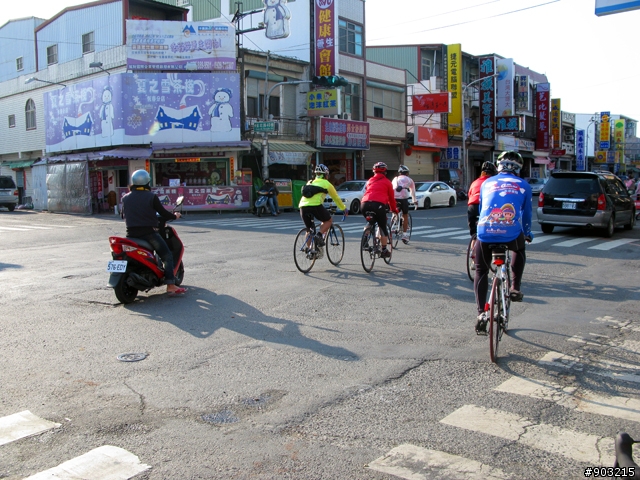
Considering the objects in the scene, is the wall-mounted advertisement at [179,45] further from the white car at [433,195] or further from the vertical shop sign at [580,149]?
the vertical shop sign at [580,149]

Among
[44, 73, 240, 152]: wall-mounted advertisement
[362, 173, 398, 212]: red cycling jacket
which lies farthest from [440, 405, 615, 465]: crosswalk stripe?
[44, 73, 240, 152]: wall-mounted advertisement

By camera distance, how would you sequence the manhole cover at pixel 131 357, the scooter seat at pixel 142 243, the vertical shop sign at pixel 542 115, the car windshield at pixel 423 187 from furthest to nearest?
1. the vertical shop sign at pixel 542 115
2. the car windshield at pixel 423 187
3. the scooter seat at pixel 142 243
4. the manhole cover at pixel 131 357

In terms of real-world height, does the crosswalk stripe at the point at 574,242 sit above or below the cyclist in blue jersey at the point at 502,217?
below

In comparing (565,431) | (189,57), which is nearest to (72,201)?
(189,57)

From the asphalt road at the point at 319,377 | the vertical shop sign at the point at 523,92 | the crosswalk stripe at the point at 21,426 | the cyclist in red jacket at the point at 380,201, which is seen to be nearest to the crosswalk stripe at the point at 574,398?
the asphalt road at the point at 319,377

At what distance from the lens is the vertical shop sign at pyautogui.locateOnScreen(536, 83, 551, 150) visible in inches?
2319

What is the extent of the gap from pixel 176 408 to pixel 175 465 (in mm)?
921

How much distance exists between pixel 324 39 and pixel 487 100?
73.4 feet

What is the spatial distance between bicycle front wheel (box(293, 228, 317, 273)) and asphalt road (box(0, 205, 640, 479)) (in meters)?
0.32

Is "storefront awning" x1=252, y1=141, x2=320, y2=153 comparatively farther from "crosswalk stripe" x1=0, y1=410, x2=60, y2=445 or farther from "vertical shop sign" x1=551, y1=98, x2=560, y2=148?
"vertical shop sign" x1=551, y1=98, x2=560, y2=148

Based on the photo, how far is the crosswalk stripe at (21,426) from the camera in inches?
157

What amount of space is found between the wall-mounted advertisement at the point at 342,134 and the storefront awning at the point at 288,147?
1.05 meters

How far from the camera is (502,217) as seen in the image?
18.8 ft

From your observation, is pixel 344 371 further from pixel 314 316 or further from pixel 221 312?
pixel 221 312
